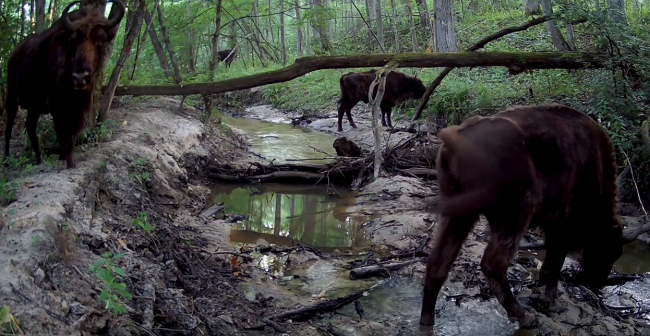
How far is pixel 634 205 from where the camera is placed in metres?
7.89

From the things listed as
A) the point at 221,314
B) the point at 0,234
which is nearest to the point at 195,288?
the point at 221,314

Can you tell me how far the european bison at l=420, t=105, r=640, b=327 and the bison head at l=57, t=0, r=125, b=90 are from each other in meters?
3.73

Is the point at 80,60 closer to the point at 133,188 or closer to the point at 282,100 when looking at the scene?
the point at 133,188

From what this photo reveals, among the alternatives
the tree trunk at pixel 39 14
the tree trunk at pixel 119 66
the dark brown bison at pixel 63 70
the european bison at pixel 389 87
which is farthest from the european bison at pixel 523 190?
the european bison at pixel 389 87

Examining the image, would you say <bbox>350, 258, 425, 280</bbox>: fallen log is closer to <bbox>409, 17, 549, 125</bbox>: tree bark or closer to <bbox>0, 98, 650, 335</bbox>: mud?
<bbox>0, 98, 650, 335</bbox>: mud

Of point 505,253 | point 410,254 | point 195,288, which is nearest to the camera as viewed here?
point 505,253

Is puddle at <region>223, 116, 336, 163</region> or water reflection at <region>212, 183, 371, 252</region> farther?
puddle at <region>223, 116, 336, 163</region>

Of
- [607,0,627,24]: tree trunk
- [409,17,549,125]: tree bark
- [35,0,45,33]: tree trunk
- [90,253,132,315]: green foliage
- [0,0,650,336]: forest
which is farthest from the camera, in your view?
[409,17,549,125]: tree bark

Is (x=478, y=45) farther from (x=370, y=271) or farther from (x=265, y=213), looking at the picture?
(x=370, y=271)

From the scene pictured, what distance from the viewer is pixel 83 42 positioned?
5891 mm

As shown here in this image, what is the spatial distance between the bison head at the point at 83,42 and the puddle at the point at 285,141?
16.3ft

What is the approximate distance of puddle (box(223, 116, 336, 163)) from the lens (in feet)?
40.5

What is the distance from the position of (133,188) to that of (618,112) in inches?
263

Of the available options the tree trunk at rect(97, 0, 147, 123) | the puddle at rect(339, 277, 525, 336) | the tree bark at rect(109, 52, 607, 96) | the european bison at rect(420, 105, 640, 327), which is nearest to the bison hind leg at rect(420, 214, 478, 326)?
the european bison at rect(420, 105, 640, 327)
